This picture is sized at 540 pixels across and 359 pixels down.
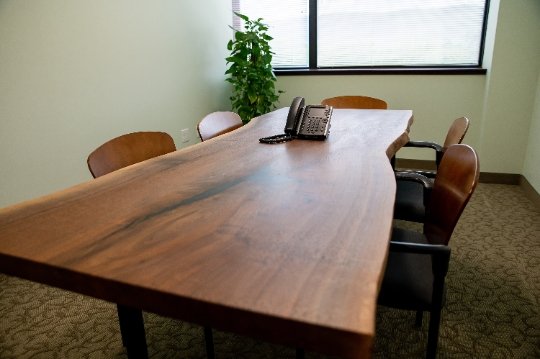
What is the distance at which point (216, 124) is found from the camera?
6.68 feet

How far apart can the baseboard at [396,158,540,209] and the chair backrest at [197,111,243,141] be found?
224cm

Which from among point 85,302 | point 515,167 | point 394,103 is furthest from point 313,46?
point 85,302

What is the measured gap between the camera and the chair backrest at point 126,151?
1306mm

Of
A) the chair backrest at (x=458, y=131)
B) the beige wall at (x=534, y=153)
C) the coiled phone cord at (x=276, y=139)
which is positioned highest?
the coiled phone cord at (x=276, y=139)

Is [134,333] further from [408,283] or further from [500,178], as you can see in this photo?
[500,178]

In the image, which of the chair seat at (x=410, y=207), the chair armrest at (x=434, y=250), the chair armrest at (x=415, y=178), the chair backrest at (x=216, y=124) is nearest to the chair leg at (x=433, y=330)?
the chair armrest at (x=434, y=250)

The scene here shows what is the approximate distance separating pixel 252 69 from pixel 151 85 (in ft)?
3.45

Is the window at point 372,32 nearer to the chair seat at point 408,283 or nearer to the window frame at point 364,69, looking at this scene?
the window frame at point 364,69

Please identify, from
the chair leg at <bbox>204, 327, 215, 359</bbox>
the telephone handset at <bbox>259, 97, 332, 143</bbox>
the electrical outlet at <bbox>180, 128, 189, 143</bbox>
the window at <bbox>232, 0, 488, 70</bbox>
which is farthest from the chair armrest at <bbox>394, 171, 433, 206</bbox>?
the window at <bbox>232, 0, 488, 70</bbox>

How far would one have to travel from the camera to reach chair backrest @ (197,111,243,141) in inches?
74.5

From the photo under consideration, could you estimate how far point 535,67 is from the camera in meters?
3.06

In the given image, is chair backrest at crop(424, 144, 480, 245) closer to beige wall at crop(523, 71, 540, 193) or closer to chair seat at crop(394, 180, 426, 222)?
chair seat at crop(394, 180, 426, 222)

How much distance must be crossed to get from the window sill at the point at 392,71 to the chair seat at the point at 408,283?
2807 mm

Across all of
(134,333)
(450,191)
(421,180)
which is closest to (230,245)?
(134,333)
